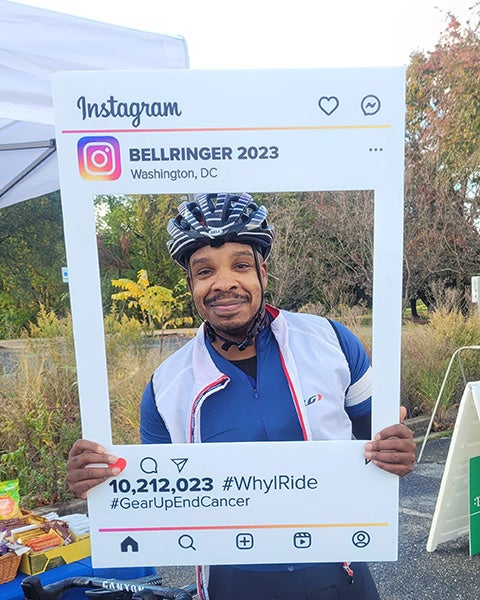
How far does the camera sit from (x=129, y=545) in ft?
4.78

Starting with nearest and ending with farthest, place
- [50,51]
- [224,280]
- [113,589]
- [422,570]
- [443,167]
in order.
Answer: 1. [224,280]
2. [113,589]
3. [50,51]
4. [422,570]
5. [443,167]

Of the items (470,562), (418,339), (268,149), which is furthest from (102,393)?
(418,339)

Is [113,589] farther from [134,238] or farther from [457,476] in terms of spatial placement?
[457,476]

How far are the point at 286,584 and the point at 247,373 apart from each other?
24.8 inches

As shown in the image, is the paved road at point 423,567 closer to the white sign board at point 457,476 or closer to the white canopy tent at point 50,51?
the white sign board at point 457,476

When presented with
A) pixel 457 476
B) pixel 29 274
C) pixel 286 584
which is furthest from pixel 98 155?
pixel 29 274

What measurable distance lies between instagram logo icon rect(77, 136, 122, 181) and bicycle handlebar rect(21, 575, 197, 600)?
1400mm

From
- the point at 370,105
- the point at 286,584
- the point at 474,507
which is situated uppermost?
the point at 370,105

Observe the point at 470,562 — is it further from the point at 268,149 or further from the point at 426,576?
the point at 268,149

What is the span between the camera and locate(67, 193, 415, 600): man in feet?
4.55

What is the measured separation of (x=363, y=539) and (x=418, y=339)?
5.90 m

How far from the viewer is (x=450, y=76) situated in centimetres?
745

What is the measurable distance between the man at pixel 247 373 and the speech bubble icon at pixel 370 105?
351mm

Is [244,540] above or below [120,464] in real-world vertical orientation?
below
